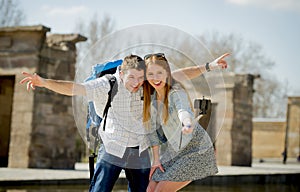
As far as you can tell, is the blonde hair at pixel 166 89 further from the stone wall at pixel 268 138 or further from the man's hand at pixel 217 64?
the stone wall at pixel 268 138

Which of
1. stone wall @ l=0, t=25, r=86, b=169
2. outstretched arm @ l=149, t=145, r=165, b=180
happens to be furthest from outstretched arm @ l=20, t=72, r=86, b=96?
stone wall @ l=0, t=25, r=86, b=169

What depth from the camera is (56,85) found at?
4.21 m

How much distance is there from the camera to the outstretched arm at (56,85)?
415 centimetres

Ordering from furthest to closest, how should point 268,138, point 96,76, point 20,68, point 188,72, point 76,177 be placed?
point 268,138 < point 20,68 < point 76,177 < point 96,76 < point 188,72

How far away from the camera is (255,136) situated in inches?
1336

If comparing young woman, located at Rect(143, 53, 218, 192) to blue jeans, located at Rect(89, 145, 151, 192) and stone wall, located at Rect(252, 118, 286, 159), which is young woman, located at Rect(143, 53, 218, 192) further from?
stone wall, located at Rect(252, 118, 286, 159)

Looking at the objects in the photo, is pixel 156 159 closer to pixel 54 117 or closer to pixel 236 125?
pixel 54 117

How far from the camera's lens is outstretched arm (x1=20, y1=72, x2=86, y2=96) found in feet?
13.6

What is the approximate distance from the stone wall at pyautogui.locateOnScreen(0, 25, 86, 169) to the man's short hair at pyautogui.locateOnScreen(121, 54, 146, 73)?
10.6 meters

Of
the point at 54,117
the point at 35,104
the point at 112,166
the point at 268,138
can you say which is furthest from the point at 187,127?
the point at 268,138

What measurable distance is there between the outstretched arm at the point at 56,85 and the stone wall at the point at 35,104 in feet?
34.8

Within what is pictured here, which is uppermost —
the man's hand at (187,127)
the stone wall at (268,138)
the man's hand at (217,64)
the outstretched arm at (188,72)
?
the man's hand at (217,64)

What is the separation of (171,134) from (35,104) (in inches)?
431

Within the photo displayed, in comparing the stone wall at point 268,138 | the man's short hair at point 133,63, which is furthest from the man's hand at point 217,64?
the stone wall at point 268,138
